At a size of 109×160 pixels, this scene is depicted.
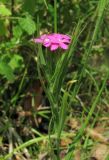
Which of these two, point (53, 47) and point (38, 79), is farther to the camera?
point (38, 79)

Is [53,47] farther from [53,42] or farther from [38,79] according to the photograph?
[38,79]

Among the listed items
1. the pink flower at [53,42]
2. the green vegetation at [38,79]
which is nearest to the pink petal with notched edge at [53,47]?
the pink flower at [53,42]

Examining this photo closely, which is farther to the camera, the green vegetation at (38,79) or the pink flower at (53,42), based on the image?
the green vegetation at (38,79)

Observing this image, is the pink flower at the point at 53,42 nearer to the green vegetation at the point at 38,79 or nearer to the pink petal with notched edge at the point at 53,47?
the pink petal with notched edge at the point at 53,47

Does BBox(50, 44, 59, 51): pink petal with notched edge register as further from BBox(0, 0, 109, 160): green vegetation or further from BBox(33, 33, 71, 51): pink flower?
BBox(0, 0, 109, 160): green vegetation

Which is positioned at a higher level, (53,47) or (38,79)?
(53,47)

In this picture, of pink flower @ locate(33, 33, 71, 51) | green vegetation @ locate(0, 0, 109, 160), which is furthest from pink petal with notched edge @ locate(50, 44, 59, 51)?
green vegetation @ locate(0, 0, 109, 160)

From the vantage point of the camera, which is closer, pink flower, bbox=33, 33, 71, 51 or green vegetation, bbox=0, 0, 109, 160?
pink flower, bbox=33, 33, 71, 51

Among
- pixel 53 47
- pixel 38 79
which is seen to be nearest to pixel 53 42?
pixel 53 47

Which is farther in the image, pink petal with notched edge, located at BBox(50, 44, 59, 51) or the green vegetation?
the green vegetation

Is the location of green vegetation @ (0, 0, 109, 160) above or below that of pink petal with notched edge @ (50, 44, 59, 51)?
below

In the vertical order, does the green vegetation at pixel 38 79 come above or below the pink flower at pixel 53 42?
below
